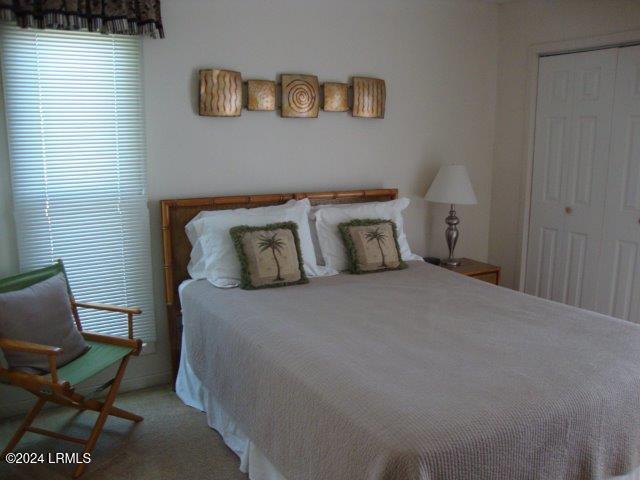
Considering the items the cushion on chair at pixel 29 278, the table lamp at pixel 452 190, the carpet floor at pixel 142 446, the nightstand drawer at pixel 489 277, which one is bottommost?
the carpet floor at pixel 142 446

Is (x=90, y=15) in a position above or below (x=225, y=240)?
above

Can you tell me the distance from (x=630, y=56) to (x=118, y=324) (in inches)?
139

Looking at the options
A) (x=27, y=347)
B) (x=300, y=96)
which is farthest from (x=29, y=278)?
(x=300, y=96)

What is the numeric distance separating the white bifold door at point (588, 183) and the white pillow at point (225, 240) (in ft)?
6.01

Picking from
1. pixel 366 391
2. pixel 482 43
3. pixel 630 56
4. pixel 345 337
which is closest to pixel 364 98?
pixel 482 43

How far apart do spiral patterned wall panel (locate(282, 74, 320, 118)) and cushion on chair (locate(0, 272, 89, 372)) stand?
168cm

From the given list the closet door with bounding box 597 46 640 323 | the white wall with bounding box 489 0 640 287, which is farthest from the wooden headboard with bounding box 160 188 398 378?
the closet door with bounding box 597 46 640 323

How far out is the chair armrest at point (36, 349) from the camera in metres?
2.27

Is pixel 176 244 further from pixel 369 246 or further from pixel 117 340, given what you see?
pixel 369 246

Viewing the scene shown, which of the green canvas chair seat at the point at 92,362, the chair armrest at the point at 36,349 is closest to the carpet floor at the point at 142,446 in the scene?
the green canvas chair seat at the point at 92,362

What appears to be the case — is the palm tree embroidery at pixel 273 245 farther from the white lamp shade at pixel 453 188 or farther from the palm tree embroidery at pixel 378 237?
the white lamp shade at pixel 453 188

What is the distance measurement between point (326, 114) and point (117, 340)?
195 centimetres

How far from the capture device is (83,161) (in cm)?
298

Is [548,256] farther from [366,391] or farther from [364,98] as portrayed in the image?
[366,391]
